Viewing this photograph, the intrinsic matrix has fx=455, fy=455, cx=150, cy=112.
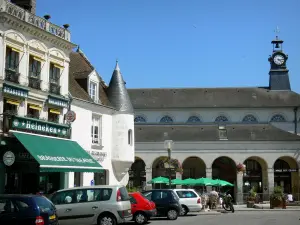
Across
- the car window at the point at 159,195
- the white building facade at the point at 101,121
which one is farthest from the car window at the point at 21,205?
the white building facade at the point at 101,121

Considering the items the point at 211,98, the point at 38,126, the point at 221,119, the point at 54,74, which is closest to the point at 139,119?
the point at 211,98

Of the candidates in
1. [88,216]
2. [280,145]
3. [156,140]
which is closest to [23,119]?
[88,216]

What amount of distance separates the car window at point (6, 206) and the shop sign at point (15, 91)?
9115 millimetres

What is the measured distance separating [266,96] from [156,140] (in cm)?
2133

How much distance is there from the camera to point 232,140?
169 feet

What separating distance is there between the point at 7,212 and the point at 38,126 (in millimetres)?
10448

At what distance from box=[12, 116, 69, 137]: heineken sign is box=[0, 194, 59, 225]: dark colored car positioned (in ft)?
29.0

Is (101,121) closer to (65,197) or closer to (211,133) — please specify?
(65,197)

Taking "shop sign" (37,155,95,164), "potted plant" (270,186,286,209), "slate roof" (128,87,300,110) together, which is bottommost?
"potted plant" (270,186,286,209)

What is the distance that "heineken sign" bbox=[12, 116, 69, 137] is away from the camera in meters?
20.5

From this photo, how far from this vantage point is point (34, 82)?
22328 millimetres

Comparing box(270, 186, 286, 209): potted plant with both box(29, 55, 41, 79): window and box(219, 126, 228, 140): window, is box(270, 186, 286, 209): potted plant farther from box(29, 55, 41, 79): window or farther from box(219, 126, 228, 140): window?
box(29, 55, 41, 79): window

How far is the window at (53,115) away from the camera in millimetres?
23639

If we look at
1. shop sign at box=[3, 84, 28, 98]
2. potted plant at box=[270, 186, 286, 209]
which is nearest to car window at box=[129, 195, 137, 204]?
shop sign at box=[3, 84, 28, 98]
